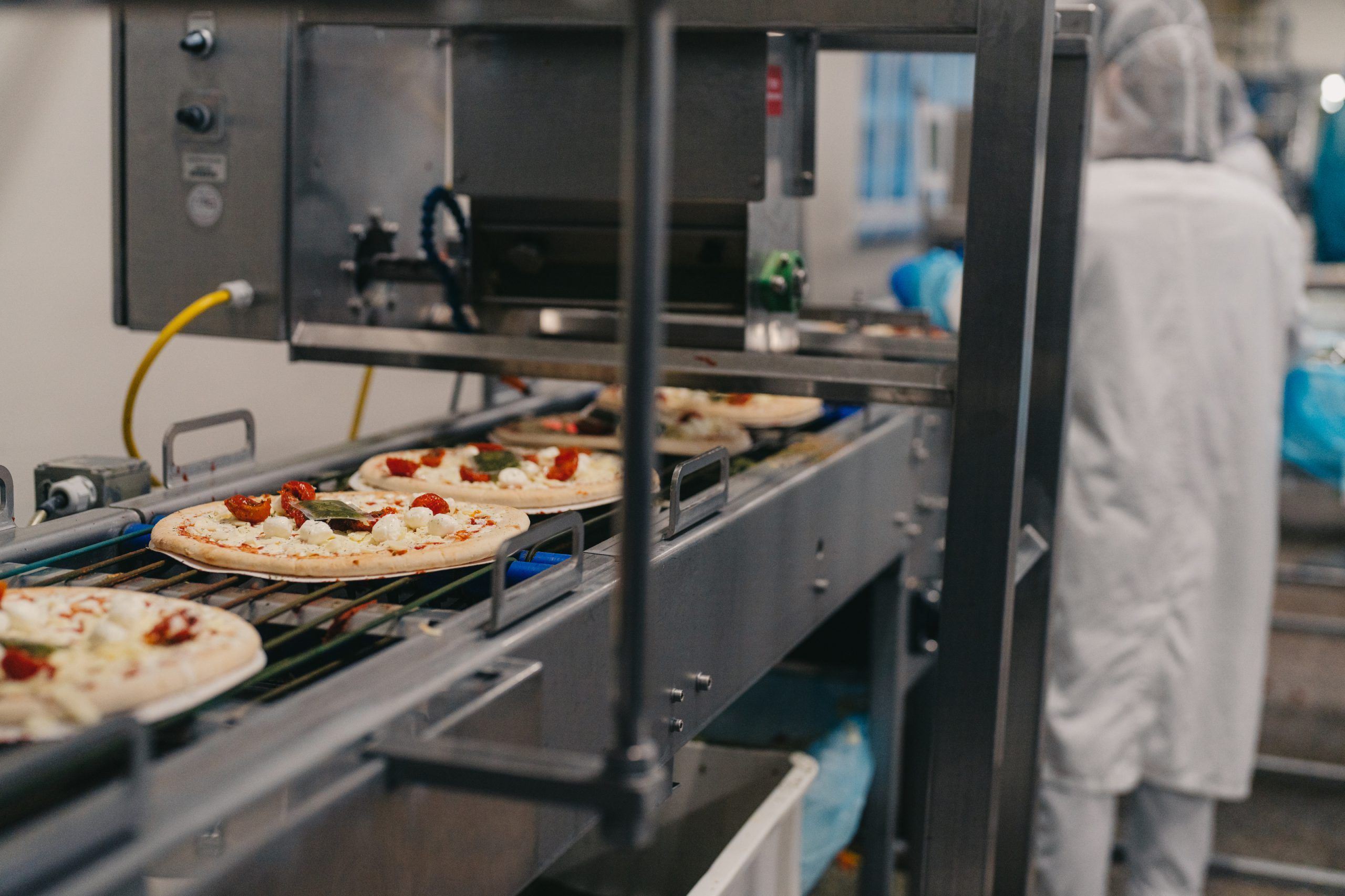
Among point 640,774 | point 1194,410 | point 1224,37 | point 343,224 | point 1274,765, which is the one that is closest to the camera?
point 640,774

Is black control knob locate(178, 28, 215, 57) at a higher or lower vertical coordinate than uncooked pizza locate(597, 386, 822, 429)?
higher

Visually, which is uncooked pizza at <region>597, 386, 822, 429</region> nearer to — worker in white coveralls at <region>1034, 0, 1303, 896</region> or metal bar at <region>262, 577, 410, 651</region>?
worker in white coveralls at <region>1034, 0, 1303, 896</region>

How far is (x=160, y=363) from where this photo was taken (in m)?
1.95

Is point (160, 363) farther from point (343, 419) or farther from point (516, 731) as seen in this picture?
point (516, 731)

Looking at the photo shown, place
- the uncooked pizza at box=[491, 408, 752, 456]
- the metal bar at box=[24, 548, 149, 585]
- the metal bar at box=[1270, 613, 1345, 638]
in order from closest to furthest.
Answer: the metal bar at box=[24, 548, 149, 585] < the uncooked pizza at box=[491, 408, 752, 456] < the metal bar at box=[1270, 613, 1345, 638]

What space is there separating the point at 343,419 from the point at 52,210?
72cm

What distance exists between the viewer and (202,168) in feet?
5.23

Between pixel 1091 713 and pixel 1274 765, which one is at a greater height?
pixel 1091 713

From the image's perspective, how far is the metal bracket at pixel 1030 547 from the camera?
1.61 m

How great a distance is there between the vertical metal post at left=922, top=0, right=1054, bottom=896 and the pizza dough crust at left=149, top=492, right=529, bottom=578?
50 cm

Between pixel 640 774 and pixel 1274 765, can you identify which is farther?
pixel 1274 765

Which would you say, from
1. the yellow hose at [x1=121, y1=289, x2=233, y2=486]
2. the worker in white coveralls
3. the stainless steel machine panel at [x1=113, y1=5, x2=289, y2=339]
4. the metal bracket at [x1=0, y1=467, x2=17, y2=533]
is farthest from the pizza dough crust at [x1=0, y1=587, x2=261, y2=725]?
the worker in white coveralls

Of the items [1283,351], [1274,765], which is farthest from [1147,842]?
[1283,351]

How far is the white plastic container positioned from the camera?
1733mm
